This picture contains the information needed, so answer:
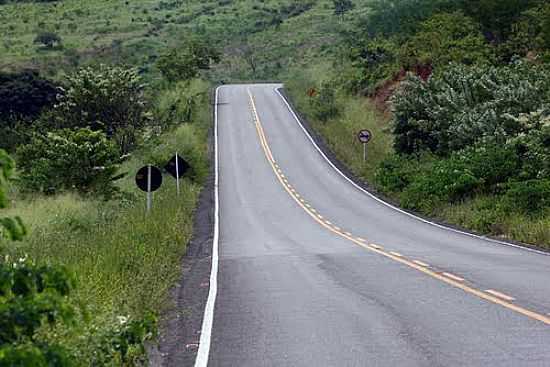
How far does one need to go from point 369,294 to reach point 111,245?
4.37 meters

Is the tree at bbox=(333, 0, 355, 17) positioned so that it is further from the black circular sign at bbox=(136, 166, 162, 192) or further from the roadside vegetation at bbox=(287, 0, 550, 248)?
the black circular sign at bbox=(136, 166, 162, 192)

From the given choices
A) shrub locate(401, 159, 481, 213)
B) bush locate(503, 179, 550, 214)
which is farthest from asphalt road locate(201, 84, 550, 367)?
bush locate(503, 179, 550, 214)

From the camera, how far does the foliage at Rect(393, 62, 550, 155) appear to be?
32.8 m

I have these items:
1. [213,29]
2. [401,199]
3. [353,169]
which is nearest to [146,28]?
[213,29]

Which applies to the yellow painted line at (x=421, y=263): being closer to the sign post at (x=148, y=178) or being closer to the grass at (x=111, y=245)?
the grass at (x=111, y=245)

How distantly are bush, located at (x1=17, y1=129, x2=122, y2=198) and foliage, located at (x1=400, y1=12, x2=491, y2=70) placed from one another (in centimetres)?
2223

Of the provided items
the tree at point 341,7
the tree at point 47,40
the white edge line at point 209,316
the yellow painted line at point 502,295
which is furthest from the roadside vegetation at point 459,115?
the tree at point 341,7

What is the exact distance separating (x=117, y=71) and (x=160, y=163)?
43.2 feet

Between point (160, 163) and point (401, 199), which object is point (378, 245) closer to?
point (401, 199)

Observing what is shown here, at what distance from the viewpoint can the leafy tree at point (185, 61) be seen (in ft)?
255

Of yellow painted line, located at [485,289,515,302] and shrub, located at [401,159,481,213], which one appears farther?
shrub, located at [401,159,481,213]

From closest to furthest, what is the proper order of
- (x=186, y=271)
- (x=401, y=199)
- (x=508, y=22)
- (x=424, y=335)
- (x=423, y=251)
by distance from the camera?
1. (x=424, y=335)
2. (x=186, y=271)
3. (x=423, y=251)
4. (x=401, y=199)
5. (x=508, y=22)

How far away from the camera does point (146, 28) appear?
114188 millimetres

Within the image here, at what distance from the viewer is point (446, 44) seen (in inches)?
2115
